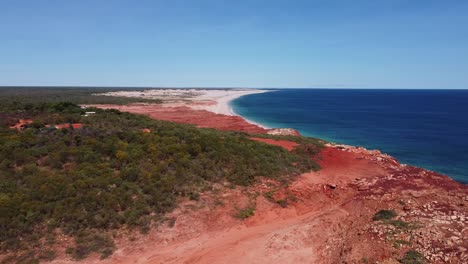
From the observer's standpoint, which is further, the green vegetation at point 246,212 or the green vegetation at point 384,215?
the green vegetation at point 246,212

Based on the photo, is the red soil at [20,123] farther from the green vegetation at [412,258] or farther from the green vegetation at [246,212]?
the green vegetation at [412,258]

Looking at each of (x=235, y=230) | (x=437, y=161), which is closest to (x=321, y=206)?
(x=235, y=230)

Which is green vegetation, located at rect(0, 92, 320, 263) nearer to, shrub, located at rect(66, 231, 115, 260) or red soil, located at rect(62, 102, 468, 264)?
shrub, located at rect(66, 231, 115, 260)

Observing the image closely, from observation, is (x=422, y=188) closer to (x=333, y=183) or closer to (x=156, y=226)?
(x=333, y=183)

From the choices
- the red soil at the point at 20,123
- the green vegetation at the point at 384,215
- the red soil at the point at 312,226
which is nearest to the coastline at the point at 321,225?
the red soil at the point at 312,226

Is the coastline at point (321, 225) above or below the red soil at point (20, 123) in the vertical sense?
below

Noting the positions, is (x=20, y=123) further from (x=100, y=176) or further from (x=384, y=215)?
(x=384, y=215)
